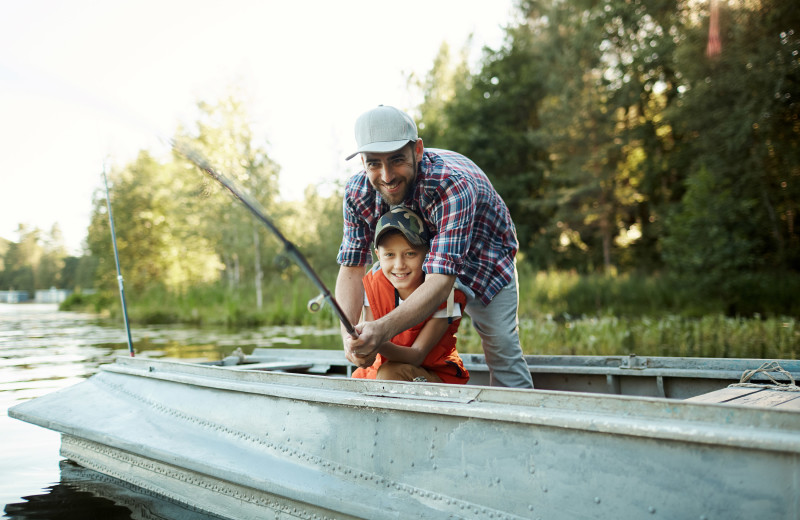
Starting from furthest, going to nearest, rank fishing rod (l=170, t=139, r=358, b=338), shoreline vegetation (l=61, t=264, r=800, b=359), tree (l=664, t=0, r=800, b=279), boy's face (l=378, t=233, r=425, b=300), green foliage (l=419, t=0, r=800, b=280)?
1. green foliage (l=419, t=0, r=800, b=280)
2. tree (l=664, t=0, r=800, b=279)
3. shoreline vegetation (l=61, t=264, r=800, b=359)
4. boy's face (l=378, t=233, r=425, b=300)
5. fishing rod (l=170, t=139, r=358, b=338)

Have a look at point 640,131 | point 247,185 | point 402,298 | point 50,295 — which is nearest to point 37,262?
point 50,295

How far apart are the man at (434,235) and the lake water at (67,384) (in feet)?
5.21

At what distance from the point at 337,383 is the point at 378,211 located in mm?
878

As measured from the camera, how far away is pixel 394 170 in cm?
273

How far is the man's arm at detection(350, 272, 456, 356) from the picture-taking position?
250cm

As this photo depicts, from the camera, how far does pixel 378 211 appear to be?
10.2ft

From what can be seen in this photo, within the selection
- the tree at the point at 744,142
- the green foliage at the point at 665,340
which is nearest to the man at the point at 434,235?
the green foliage at the point at 665,340

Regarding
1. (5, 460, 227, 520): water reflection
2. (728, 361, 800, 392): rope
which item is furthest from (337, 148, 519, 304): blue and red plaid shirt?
(5, 460, 227, 520): water reflection

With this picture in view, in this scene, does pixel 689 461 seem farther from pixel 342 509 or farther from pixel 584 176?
pixel 584 176

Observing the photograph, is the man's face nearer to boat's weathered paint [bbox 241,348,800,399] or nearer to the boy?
the boy

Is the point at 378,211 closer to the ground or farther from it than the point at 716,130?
closer to the ground

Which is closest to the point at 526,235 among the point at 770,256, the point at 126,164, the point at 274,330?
the point at 770,256

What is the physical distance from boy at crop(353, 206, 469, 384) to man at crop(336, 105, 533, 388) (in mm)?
98

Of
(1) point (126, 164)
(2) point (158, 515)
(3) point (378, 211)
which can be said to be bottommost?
(2) point (158, 515)
